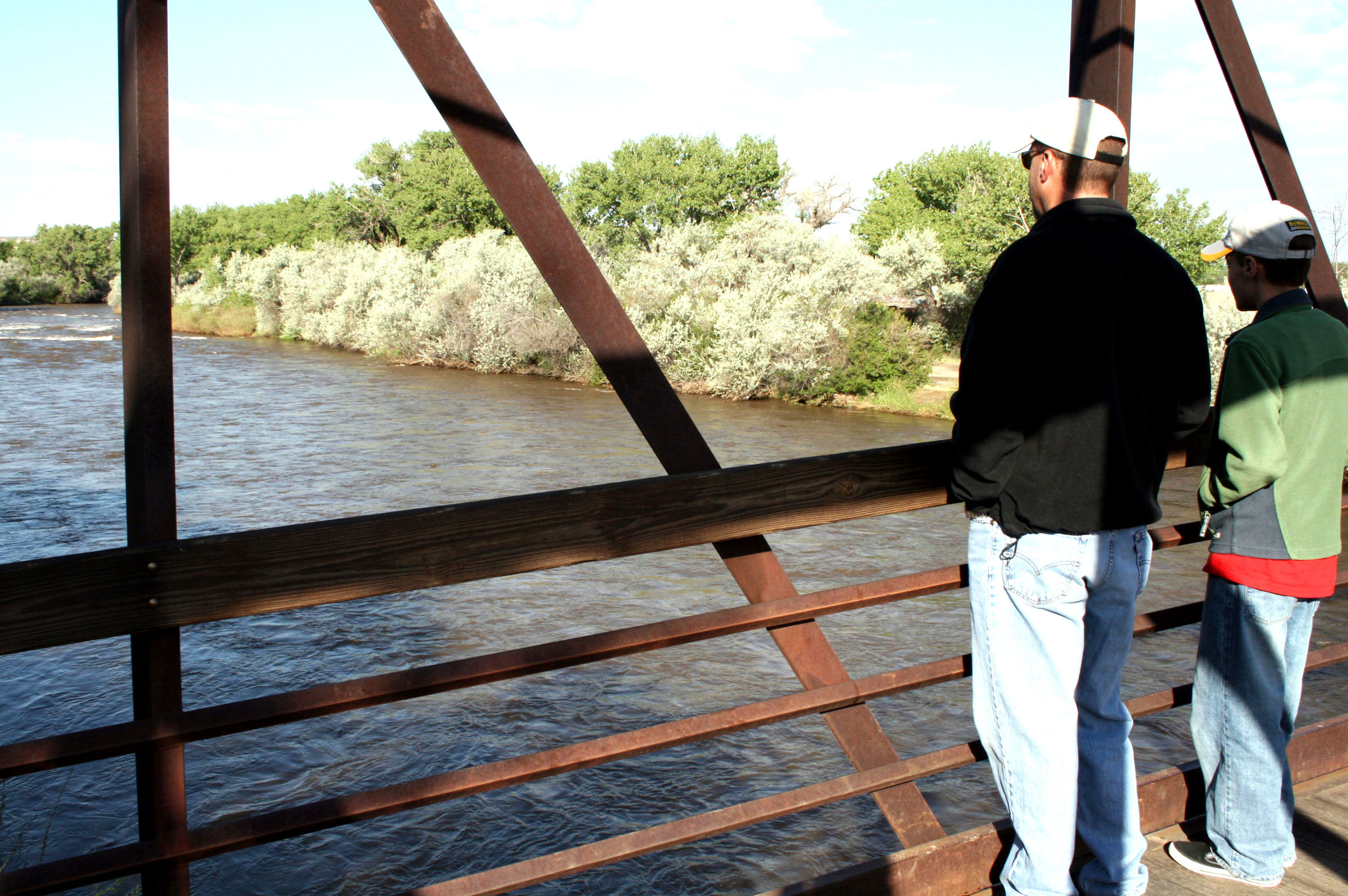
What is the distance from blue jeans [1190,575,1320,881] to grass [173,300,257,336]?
45165 mm

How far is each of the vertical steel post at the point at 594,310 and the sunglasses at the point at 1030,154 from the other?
850 millimetres

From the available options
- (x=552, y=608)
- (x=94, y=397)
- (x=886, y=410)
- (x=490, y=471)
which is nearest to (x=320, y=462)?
(x=490, y=471)

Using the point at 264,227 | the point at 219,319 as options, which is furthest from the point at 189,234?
the point at 219,319

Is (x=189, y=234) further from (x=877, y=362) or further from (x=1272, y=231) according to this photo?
(x=1272, y=231)

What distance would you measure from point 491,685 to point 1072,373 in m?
6.59

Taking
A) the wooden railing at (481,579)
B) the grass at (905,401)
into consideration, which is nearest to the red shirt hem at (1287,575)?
the wooden railing at (481,579)

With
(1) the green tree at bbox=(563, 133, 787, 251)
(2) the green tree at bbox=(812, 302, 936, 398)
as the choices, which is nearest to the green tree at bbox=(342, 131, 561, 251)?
(1) the green tree at bbox=(563, 133, 787, 251)

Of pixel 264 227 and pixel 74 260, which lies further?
pixel 74 260

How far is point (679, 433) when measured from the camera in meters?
2.16

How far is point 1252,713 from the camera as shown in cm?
244

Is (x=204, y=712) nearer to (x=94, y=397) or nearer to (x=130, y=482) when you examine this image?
(x=130, y=482)

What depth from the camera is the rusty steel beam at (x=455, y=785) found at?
67.4 inches

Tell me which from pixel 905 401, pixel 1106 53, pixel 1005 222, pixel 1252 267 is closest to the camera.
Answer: pixel 1252 267

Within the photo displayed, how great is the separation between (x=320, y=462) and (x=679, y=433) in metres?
15.5
